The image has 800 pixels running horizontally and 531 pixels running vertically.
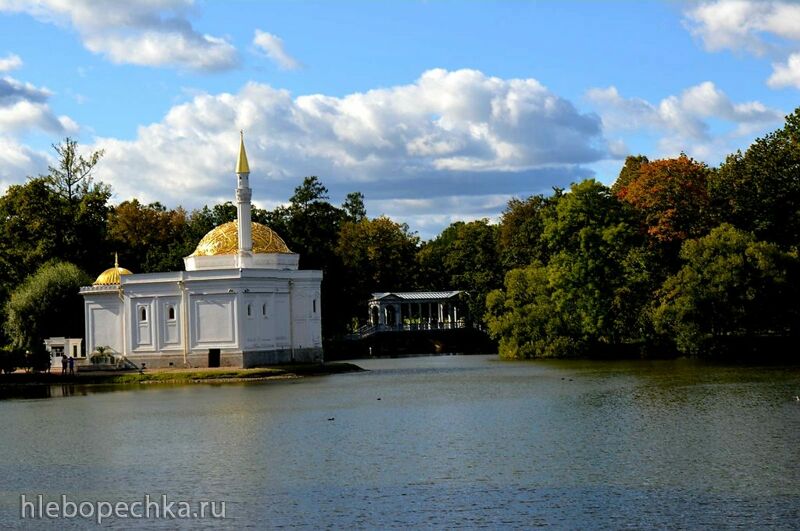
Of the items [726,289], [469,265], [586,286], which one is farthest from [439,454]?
[469,265]

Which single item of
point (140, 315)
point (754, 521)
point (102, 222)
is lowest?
point (754, 521)

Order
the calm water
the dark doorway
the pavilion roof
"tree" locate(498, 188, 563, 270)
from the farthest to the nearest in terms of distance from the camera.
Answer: the pavilion roof, "tree" locate(498, 188, 563, 270), the dark doorway, the calm water

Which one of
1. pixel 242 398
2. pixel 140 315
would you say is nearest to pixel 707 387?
pixel 242 398

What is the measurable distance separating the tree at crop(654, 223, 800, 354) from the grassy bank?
75.5 feet

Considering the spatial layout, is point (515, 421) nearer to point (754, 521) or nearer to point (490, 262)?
point (754, 521)

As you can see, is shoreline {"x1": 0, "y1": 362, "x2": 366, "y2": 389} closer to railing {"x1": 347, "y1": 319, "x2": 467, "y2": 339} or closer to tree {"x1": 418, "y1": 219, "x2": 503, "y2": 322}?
tree {"x1": 418, "y1": 219, "x2": 503, "y2": 322}

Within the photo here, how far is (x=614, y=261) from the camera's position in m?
80.2

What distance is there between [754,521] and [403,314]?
103410mm

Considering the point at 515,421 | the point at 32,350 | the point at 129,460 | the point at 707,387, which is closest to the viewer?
the point at 129,460

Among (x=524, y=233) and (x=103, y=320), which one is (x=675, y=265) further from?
(x=103, y=320)

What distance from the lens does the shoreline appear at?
218 ft

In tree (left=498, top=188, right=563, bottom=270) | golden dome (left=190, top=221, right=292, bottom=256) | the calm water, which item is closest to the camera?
the calm water

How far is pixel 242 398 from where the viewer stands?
52.9m

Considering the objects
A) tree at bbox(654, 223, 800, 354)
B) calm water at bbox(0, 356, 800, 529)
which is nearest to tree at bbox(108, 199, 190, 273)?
tree at bbox(654, 223, 800, 354)
